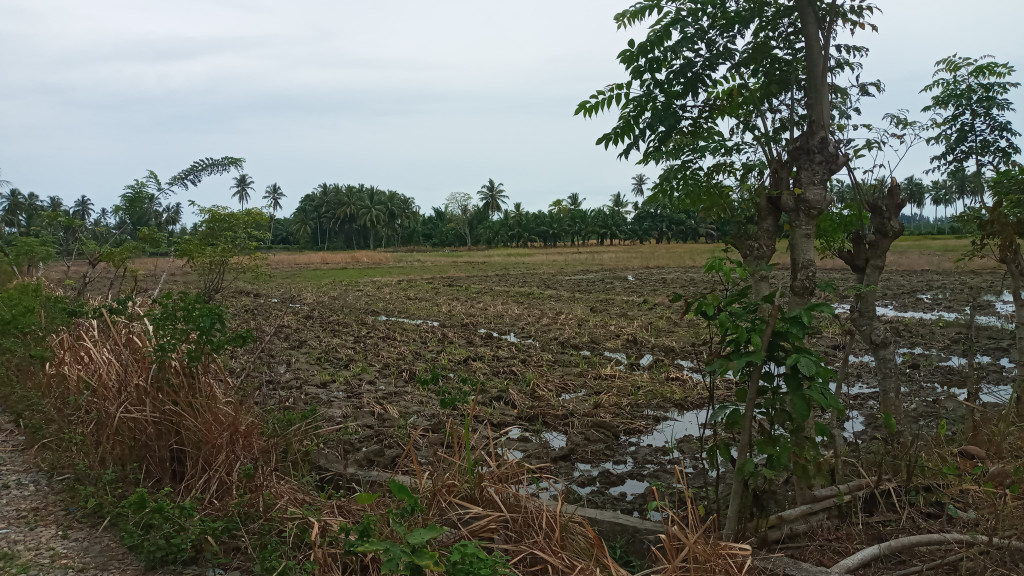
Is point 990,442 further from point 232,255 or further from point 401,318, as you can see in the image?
point 401,318

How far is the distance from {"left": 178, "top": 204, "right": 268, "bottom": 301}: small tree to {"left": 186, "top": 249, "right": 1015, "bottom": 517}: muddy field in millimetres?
1166

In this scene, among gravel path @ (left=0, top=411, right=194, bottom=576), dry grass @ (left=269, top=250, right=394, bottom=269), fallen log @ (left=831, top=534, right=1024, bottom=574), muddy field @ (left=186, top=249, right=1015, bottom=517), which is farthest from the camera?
dry grass @ (left=269, top=250, right=394, bottom=269)

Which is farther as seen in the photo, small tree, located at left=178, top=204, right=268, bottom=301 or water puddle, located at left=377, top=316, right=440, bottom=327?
water puddle, located at left=377, top=316, right=440, bottom=327

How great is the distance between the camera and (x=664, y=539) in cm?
322

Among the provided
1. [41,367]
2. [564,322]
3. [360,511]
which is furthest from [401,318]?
[360,511]

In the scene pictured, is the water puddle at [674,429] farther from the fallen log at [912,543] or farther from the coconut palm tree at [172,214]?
the coconut palm tree at [172,214]

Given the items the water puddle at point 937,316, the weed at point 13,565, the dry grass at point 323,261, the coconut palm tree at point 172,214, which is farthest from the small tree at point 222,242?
the dry grass at point 323,261

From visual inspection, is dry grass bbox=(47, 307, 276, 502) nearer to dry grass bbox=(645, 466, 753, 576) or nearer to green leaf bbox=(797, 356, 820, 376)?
dry grass bbox=(645, 466, 753, 576)

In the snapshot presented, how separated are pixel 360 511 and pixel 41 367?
491 cm

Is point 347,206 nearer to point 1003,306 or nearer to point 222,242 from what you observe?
point 1003,306

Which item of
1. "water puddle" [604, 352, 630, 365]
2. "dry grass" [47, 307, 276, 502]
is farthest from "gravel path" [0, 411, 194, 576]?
"water puddle" [604, 352, 630, 365]

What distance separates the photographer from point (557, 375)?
867 cm

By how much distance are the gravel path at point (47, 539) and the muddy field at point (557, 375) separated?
1.61 m

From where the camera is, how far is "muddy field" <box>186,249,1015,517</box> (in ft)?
18.5
